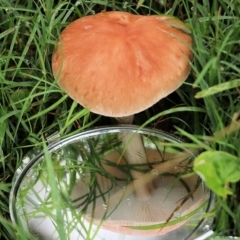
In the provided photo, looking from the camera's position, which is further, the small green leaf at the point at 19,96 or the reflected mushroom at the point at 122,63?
the small green leaf at the point at 19,96

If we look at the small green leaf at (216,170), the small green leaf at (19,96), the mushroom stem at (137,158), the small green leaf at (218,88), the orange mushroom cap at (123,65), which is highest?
the orange mushroom cap at (123,65)

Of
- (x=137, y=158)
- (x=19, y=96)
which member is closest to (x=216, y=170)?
(x=137, y=158)

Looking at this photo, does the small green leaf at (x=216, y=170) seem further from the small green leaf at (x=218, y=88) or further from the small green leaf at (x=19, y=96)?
the small green leaf at (x=19, y=96)

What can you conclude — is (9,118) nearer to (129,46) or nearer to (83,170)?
(83,170)

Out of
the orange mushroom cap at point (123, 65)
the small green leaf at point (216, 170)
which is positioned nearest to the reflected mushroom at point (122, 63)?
the orange mushroom cap at point (123, 65)

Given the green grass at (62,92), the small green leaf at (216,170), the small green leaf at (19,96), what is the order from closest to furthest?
the small green leaf at (216,170) < the green grass at (62,92) < the small green leaf at (19,96)

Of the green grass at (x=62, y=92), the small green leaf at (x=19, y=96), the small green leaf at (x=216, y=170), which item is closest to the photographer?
the small green leaf at (x=216, y=170)

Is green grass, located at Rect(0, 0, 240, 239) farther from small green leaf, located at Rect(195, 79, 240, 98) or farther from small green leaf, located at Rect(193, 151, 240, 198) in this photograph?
small green leaf, located at Rect(193, 151, 240, 198)
